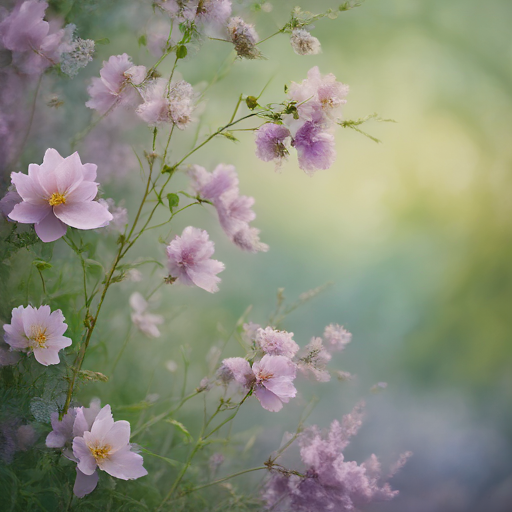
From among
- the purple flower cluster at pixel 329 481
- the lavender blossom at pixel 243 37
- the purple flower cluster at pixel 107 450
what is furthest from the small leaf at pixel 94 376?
the lavender blossom at pixel 243 37

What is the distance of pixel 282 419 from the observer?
3.18 feet

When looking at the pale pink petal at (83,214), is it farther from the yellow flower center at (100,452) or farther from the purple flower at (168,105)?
the yellow flower center at (100,452)

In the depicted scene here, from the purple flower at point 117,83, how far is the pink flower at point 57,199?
138 millimetres

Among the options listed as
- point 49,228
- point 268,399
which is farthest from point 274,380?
point 49,228

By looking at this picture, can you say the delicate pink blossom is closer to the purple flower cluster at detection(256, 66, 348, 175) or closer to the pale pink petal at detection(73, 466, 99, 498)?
the pale pink petal at detection(73, 466, 99, 498)

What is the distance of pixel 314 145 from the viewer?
1.88 feet

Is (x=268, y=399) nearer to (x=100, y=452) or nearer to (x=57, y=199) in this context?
(x=100, y=452)

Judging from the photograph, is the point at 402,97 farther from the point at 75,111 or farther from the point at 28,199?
the point at 28,199

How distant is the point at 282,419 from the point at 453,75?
767mm

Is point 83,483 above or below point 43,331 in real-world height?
below

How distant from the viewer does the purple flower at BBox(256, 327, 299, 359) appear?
573 mm

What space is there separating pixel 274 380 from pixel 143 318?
14.4 inches

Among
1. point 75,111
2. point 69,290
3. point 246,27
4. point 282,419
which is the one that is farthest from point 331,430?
point 75,111

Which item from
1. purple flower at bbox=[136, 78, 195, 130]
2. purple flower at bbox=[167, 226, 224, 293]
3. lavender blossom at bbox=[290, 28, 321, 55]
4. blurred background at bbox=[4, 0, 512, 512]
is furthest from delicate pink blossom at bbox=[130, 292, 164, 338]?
lavender blossom at bbox=[290, 28, 321, 55]
